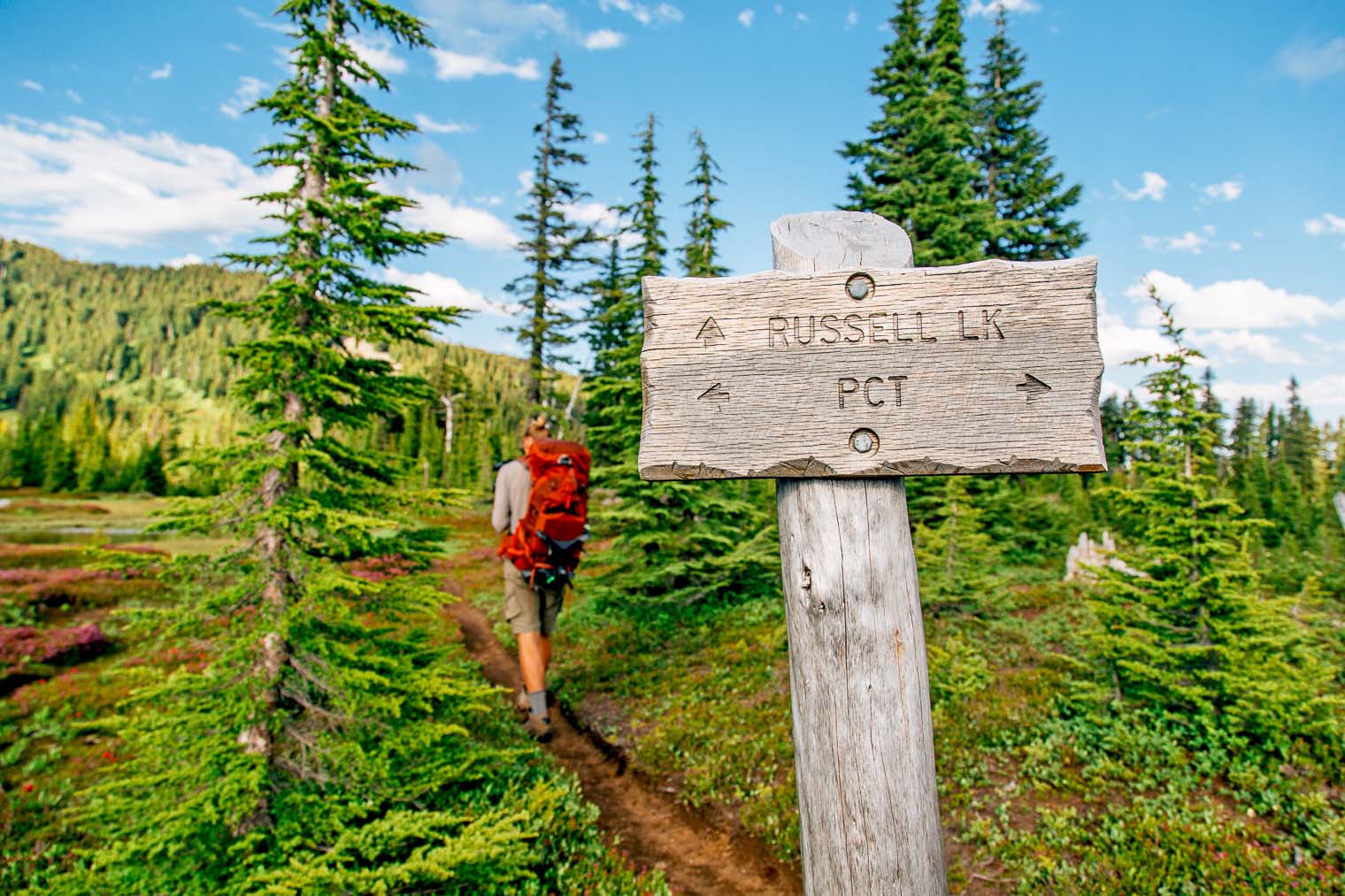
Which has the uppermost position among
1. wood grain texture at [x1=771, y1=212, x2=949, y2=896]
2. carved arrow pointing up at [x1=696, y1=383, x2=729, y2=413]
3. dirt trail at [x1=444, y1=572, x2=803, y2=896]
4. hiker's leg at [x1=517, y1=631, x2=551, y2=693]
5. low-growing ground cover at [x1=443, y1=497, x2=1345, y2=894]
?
carved arrow pointing up at [x1=696, y1=383, x2=729, y2=413]

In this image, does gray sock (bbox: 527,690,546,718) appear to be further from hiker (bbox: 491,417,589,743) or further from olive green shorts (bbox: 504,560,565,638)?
olive green shorts (bbox: 504,560,565,638)

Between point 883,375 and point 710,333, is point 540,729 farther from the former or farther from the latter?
point 883,375

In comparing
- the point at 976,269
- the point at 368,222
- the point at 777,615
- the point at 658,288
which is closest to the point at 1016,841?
the point at 976,269

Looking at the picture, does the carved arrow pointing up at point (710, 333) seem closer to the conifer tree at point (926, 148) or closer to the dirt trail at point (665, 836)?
the dirt trail at point (665, 836)

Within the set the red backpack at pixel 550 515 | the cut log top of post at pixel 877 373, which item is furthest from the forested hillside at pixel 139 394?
the cut log top of post at pixel 877 373

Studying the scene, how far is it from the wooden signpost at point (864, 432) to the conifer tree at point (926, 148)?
650 inches

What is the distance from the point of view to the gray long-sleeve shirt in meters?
7.14

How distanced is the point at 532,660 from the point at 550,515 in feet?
5.89

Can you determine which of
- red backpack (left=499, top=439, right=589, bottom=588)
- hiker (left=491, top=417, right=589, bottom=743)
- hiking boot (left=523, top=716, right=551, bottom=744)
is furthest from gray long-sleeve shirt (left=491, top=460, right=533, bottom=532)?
hiking boot (left=523, top=716, right=551, bottom=744)

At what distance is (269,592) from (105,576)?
1866 cm

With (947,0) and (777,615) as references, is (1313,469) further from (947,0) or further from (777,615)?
(777,615)

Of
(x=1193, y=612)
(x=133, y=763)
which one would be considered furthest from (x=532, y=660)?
(x=1193, y=612)

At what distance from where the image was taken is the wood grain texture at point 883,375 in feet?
6.59

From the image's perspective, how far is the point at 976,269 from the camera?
2.07 meters
